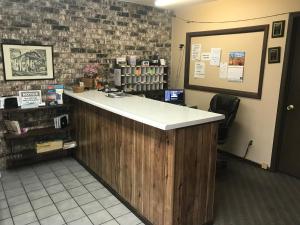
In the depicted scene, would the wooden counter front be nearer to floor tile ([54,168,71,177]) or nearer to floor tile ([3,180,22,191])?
floor tile ([54,168,71,177])

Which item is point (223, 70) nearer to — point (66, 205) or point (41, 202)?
point (66, 205)

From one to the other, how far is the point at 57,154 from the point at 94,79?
1406 mm

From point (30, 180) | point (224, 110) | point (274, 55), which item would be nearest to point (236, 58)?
point (274, 55)

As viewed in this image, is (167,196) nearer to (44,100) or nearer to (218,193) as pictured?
(218,193)

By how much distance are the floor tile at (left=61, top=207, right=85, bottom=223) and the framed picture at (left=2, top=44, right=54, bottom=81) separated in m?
2.07

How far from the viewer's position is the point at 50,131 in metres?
3.74

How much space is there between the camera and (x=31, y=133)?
3.58 m

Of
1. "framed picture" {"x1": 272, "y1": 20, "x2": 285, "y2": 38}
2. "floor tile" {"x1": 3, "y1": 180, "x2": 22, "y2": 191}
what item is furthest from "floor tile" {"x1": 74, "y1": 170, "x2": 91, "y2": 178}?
"framed picture" {"x1": 272, "y1": 20, "x2": 285, "y2": 38}

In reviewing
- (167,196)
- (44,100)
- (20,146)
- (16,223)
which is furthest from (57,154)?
(167,196)

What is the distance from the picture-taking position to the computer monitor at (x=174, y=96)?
461cm

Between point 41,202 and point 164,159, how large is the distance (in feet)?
5.46

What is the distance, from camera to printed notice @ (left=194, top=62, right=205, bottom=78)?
4.55 metres

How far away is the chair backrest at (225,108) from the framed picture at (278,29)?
1027 mm

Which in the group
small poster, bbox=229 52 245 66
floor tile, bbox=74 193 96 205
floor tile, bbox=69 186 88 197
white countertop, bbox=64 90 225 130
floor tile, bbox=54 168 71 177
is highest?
small poster, bbox=229 52 245 66
